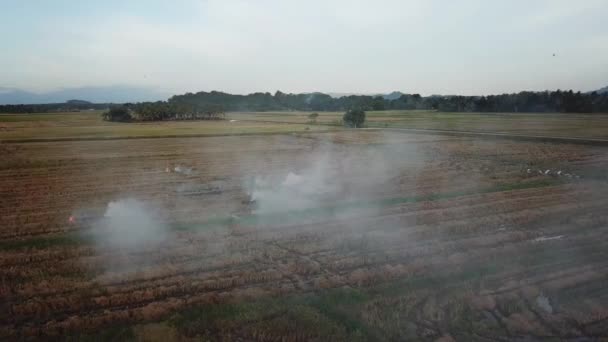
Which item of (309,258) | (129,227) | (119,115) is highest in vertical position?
(119,115)

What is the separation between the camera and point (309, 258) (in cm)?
1229

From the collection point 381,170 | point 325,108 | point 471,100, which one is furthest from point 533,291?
point 325,108

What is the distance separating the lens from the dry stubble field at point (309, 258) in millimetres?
8781

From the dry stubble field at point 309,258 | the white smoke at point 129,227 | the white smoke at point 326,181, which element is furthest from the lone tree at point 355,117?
the white smoke at point 129,227

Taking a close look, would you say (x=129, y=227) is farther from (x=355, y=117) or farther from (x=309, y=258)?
(x=355, y=117)

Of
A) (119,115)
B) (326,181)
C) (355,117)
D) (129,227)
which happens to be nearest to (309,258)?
(129,227)

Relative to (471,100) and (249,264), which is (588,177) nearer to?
(249,264)

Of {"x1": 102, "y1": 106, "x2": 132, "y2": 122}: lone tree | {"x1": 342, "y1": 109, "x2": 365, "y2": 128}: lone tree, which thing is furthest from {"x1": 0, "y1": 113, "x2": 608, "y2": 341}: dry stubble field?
{"x1": 102, "y1": 106, "x2": 132, "y2": 122}: lone tree

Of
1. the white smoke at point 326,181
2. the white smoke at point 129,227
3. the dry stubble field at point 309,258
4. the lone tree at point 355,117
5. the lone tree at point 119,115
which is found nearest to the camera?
the dry stubble field at point 309,258

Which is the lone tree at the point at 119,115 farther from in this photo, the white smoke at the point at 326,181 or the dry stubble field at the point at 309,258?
the dry stubble field at the point at 309,258

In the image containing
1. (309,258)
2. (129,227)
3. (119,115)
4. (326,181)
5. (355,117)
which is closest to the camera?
(309,258)

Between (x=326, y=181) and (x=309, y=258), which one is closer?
(x=309, y=258)

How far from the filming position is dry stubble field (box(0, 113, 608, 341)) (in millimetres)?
8781

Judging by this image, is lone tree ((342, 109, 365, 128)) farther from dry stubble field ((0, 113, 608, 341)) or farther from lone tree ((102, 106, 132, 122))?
lone tree ((102, 106, 132, 122))
